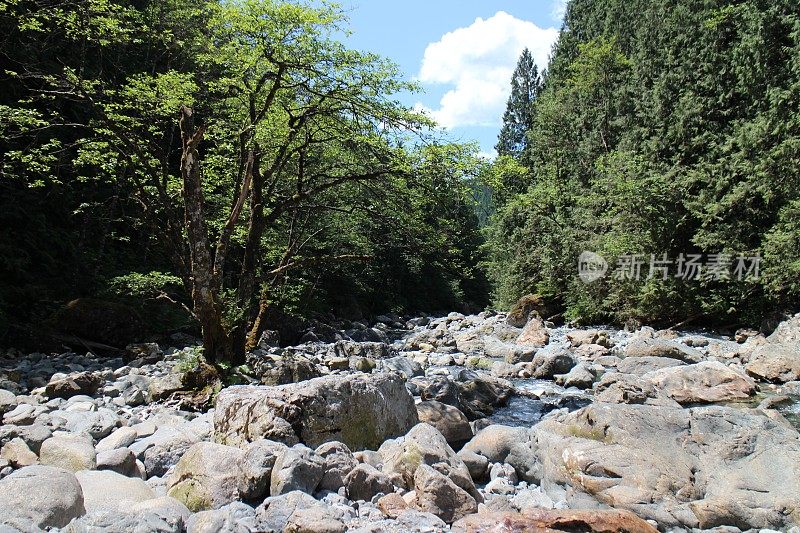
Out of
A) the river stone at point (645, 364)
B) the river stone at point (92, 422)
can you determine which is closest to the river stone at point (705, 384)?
the river stone at point (645, 364)

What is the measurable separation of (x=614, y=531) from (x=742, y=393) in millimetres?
6522

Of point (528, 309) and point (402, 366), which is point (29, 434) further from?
point (528, 309)

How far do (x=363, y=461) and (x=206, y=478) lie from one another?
1471 mm

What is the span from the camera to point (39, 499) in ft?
11.1

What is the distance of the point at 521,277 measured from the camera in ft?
88.7

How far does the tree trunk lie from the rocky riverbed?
54 centimetres

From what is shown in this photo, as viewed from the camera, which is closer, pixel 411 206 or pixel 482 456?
pixel 482 456

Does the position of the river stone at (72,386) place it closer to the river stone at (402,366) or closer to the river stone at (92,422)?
the river stone at (92,422)

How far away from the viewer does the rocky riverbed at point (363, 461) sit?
3711 mm

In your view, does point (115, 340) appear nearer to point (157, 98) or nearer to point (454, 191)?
point (157, 98)

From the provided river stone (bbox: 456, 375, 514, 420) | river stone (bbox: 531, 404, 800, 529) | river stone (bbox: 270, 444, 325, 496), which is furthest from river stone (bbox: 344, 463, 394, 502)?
river stone (bbox: 456, 375, 514, 420)

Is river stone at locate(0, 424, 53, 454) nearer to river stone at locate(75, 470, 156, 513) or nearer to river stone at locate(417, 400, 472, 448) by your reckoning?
river stone at locate(75, 470, 156, 513)

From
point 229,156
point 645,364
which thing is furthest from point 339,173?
point 645,364

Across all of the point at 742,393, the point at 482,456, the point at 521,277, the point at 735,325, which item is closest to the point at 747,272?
the point at 735,325
